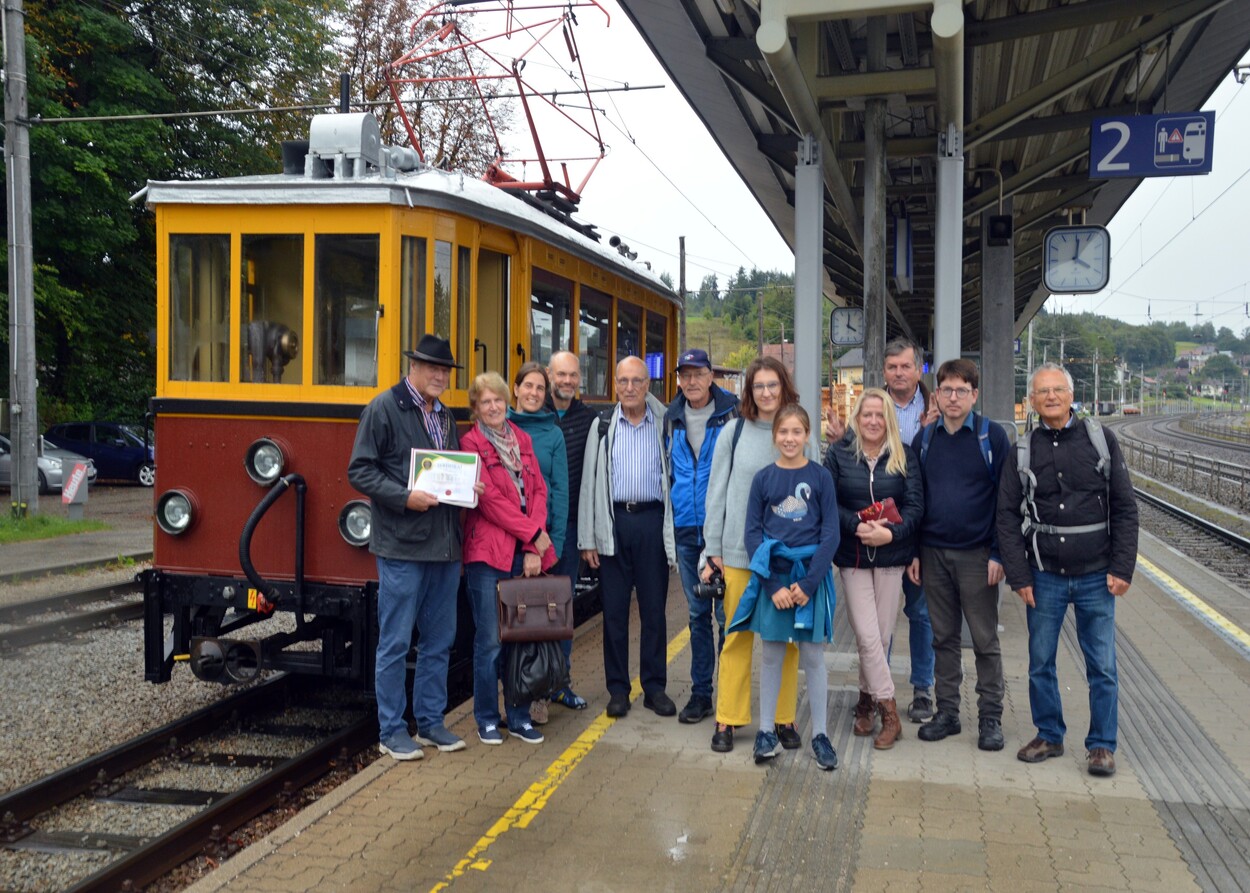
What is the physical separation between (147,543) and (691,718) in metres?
10.4

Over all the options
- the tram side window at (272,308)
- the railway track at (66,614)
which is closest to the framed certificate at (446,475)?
the tram side window at (272,308)

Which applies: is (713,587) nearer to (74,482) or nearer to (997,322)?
(997,322)

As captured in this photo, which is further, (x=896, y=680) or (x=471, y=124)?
(x=471, y=124)

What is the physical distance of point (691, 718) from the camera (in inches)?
228

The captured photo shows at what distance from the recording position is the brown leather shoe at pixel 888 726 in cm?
538

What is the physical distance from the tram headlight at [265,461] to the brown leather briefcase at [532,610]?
1.53m

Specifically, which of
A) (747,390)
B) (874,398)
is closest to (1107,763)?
(874,398)

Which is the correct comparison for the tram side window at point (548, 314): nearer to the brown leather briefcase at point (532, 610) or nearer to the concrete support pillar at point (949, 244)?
the brown leather briefcase at point (532, 610)

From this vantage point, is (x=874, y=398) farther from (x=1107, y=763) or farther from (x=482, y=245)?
(x=482, y=245)

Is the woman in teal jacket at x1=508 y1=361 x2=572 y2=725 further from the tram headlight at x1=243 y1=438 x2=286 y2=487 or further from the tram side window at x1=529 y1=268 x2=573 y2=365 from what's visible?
the tram side window at x1=529 y1=268 x2=573 y2=365

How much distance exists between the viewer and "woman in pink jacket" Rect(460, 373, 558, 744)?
5.46m

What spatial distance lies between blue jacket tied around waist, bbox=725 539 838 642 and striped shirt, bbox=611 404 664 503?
0.85 meters

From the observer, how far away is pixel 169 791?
5453 millimetres

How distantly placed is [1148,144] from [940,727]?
5370 mm
